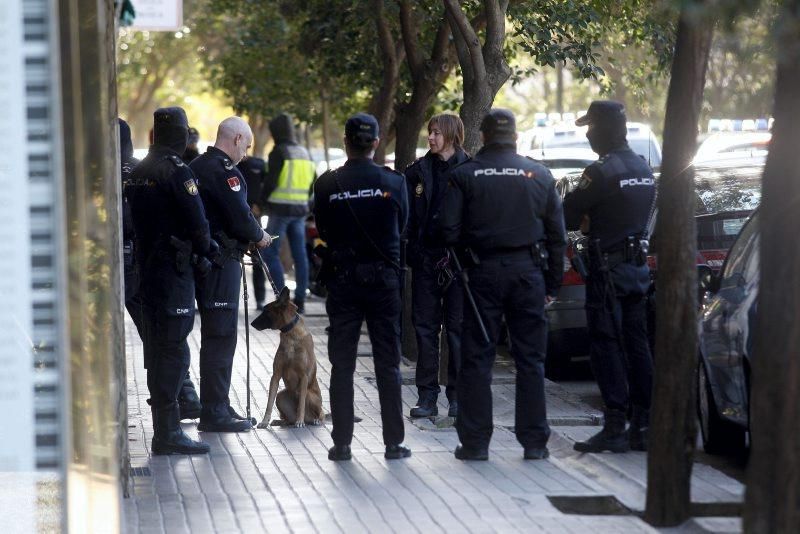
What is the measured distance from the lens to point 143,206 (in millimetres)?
8391

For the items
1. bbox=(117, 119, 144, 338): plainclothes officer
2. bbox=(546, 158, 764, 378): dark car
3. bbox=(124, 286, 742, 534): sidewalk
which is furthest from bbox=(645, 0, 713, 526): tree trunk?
bbox=(546, 158, 764, 378): dark car

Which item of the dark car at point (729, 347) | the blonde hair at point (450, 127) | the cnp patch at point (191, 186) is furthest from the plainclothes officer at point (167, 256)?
the dark car at point (729, 347)

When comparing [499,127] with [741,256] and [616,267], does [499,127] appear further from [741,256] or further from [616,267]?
[741,256]

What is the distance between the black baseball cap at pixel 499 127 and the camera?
8023 millimetres

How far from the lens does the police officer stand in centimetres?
834

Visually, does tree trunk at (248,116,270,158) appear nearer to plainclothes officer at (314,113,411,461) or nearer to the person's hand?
the person's hand

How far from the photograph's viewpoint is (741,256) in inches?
329

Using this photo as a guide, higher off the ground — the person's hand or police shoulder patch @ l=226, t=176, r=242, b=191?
police shoulder patch @ l=226, t=176, r=242, b=191

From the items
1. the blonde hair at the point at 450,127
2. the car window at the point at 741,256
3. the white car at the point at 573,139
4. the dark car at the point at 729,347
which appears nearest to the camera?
the dark car at the point at 729,347

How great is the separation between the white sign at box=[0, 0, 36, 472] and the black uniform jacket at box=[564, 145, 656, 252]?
155 inches

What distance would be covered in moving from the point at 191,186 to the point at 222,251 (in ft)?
2.40

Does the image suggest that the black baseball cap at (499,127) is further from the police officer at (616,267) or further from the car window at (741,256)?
the car window at (741,256)

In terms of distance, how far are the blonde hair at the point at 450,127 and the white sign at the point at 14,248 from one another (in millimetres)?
4807

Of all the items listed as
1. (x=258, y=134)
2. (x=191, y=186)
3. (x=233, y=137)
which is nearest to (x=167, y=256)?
(x=191, y=186)
